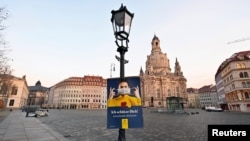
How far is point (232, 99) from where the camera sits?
56.3 meters

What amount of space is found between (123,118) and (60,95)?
12167 centimetres

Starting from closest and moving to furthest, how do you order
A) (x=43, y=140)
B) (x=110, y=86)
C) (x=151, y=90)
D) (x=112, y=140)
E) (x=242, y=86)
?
(x=110, y=86) → (x=43, y=140) → (x=112, y=140) → (x=242, y=86) → (x=151, y=90)

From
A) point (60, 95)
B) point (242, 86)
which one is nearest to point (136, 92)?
point (242, 86)

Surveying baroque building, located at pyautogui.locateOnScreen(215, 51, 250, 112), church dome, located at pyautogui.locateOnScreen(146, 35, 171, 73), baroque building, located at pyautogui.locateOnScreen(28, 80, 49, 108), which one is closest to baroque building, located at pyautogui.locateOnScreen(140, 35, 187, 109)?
church dome, located at pyautogui.locateOnScreen(146, 35, 171, 73)

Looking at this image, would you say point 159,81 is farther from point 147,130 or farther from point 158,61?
point 147,130

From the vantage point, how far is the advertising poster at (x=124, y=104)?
448cm

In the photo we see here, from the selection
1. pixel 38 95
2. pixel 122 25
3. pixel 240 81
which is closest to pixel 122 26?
pixel 122 25

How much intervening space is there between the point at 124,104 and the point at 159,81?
12273 centimetres

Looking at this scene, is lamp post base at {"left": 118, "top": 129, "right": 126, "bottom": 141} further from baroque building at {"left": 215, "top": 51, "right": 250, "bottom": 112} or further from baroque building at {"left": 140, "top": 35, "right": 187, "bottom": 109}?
baroque building at {"left": 140, "top": 35, "right": 187, "bottom": 109}

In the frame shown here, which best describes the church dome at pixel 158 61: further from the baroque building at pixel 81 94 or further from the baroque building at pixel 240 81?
the baroque building at pixel 240 81

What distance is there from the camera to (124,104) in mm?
4598

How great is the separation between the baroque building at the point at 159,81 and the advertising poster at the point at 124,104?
4424 inches

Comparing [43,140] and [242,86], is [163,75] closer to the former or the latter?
[242,86]

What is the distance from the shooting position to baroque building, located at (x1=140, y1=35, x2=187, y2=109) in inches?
4628
